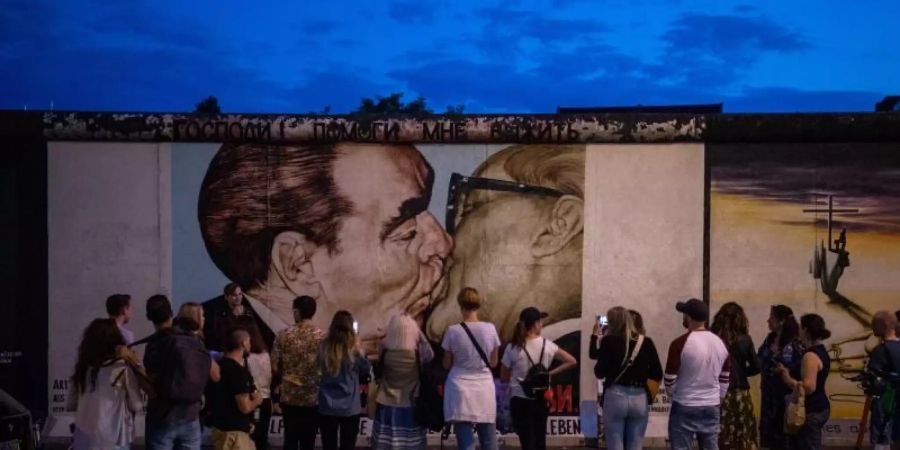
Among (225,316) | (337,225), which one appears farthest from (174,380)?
(337,225)

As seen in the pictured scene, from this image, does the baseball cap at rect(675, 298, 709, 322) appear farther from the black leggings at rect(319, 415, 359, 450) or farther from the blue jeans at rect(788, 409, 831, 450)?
the black leggings at rect(319, 415, 359, 450)

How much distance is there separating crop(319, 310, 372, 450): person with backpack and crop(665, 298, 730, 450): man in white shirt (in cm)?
248

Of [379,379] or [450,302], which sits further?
[450,302]

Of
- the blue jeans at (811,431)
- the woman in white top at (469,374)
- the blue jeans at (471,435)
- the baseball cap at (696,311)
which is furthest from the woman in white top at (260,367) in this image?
the blue jeans at (811,431)

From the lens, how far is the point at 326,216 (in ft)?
35.4

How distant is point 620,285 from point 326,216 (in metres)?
3.33

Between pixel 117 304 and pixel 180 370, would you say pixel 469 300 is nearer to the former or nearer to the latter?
pixel 180 370

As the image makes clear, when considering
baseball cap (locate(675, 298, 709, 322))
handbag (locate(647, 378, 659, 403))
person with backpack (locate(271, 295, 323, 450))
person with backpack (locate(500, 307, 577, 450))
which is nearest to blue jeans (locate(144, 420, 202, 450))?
person with backpack (locate(271, 295, 323, 450))

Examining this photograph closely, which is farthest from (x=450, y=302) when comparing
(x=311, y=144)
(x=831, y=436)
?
(x=831, y=436)

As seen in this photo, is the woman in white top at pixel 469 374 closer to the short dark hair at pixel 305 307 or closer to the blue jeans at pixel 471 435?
the blue jeans at pixel 471 435

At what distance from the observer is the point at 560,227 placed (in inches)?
425

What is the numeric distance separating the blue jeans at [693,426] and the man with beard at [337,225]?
374 centimetres

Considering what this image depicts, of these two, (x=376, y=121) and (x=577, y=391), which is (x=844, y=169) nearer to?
(x=577, y=391)

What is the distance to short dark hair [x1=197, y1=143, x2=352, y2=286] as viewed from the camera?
10.8 meters
